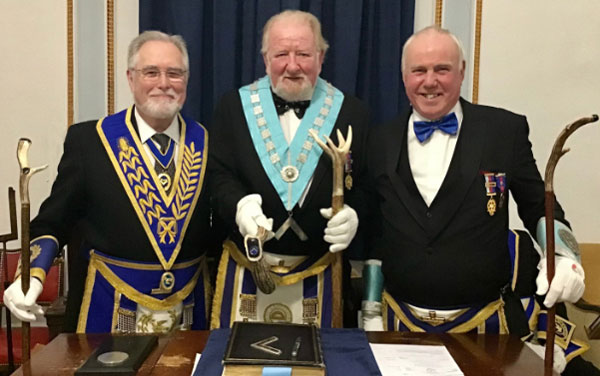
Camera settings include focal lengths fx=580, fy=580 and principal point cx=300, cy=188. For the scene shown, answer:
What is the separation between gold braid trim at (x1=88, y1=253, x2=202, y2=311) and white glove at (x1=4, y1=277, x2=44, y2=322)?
1.11 ft

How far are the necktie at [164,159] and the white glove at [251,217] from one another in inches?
11.4

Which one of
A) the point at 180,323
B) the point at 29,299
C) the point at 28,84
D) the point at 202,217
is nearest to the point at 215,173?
the point at 202,217

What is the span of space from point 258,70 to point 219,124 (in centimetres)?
77

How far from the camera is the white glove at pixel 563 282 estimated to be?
4.71 feet

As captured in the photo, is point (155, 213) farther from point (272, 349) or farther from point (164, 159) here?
point (272, 349)

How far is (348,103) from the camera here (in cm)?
208

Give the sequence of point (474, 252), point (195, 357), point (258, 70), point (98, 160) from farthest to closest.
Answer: point (258, 70)
point (98, 160)
point (474, 252)
point (195, 357)

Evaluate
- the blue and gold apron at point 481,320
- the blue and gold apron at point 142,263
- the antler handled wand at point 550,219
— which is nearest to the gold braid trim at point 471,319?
the blue and gold apron at point 481,320

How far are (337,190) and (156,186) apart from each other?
2.13 feet

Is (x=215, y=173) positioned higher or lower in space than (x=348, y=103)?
lower

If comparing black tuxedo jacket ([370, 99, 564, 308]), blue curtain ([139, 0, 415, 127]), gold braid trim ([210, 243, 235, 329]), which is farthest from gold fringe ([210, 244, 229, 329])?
blue curtain ([139, 0, 415, 127])

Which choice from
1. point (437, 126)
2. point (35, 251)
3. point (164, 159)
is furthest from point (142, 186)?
point (437, 126)

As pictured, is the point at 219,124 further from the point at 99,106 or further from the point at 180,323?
the point at 99,106

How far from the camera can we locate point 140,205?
194 cm
